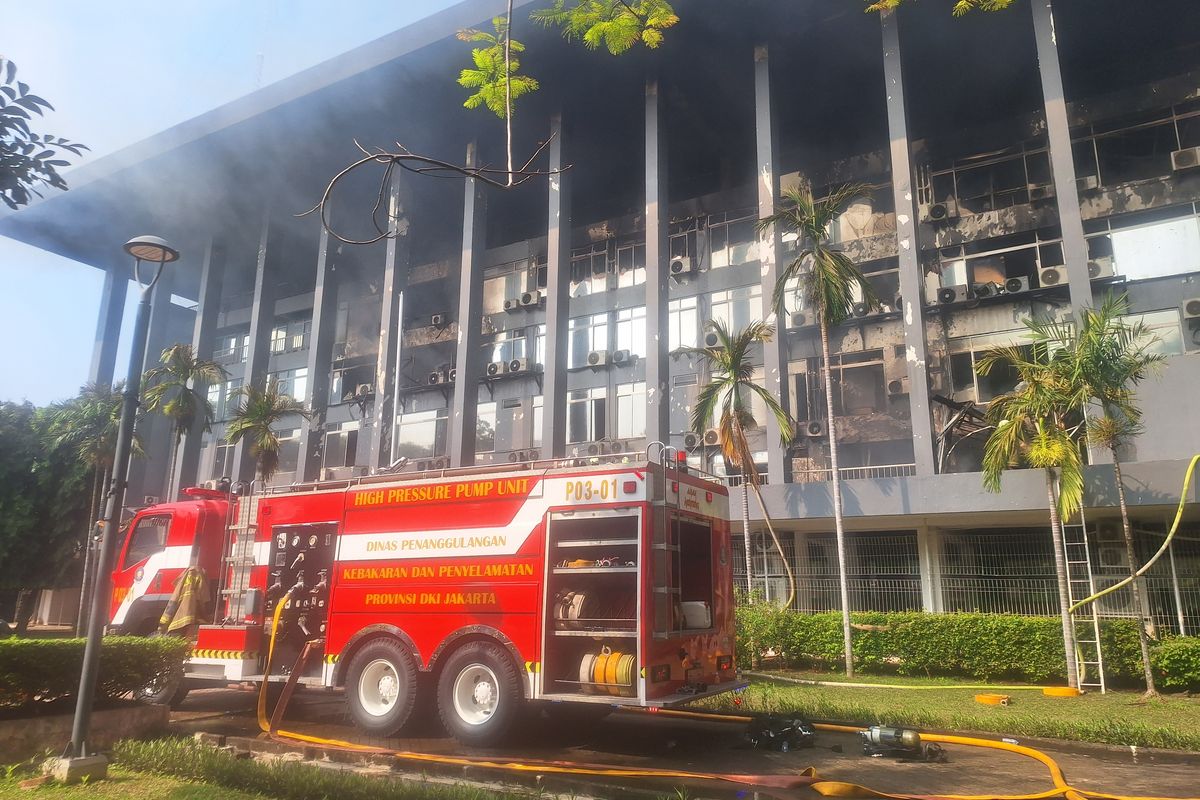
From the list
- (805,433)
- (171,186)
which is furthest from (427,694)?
(171,186)

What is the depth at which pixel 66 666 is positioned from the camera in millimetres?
8414

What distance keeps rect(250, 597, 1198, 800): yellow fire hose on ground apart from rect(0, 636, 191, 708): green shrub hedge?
4.57ft

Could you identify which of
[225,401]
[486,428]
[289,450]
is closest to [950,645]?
[486,428]

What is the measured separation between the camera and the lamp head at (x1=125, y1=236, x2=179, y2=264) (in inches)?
318

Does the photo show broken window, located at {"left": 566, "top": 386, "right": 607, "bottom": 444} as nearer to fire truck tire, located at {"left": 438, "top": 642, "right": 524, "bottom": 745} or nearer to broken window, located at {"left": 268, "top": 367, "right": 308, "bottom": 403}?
broken window, located at {"left": 268, "top": 367, "right": 308, "bottom": 403}

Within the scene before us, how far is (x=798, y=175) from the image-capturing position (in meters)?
27.5

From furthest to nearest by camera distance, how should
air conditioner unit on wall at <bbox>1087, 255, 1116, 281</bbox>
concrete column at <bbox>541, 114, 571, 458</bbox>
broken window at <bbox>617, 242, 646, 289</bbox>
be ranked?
broken window at <bbox>617, 242, 646, 289</bbox>, concrete column at <bbox>541, 114, 571, 458</bbox>, air conditioner unit on wall at <bbox>1087, 255, 1116, 281</bbox>

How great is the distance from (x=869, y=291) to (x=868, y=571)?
721 centimetres

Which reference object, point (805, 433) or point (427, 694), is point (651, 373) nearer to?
point (805, 433)

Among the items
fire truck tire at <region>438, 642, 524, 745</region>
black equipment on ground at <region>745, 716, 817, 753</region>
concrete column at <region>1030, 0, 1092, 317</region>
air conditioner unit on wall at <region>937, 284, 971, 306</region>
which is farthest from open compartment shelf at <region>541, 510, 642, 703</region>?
air conditioner unit on wall at <region>937, 284, 971, 306</region>

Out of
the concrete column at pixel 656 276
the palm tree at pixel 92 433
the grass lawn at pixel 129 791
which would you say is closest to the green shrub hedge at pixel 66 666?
the grass lawn at pixel 129 791

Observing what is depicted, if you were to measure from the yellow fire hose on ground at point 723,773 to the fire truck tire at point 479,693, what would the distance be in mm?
576

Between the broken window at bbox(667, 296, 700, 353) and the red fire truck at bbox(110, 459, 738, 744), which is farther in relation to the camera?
the broken window at bbox(667, 296, 700, 353)

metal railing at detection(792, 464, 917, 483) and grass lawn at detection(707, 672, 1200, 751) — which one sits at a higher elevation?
metal railing at detection(792, 464, 917, 483)
